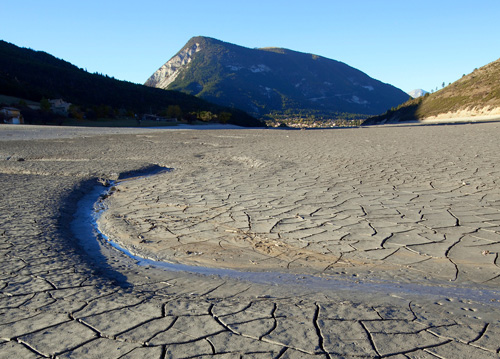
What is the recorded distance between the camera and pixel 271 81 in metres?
142

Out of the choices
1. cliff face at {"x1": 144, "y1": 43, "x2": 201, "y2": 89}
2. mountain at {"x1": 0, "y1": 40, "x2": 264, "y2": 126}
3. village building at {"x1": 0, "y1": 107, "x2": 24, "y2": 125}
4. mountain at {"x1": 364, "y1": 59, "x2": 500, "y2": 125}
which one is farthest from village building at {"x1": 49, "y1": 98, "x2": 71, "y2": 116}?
cliff face at {"x1": 144, "y1": 43, "x2": 201, "y2": 89}

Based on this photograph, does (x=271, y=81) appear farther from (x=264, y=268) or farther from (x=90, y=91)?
(x=264, y=268)

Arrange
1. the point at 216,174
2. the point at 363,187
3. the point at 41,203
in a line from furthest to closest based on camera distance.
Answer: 1. the point at 216,174
2. the point at 363,187
3. the point at 41,203

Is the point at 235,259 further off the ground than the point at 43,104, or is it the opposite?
the point at 43,104

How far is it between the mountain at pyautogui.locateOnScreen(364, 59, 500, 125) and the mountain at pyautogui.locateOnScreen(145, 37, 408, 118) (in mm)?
56046

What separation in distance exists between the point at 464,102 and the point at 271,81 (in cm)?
10583

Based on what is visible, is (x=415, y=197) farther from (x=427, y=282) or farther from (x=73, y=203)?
(x=73, y=203)

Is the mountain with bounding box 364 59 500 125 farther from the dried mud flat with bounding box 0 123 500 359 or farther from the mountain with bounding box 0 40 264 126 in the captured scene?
the dried mud flat with bounding box 0 123 500 359

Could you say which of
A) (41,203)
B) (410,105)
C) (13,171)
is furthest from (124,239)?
(410,105)

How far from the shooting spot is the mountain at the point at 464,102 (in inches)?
1400

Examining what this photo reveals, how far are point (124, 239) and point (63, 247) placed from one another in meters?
0.58

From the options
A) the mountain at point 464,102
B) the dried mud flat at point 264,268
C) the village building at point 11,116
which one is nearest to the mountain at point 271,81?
the mountain at point 464,102

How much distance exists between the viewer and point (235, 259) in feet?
11.3

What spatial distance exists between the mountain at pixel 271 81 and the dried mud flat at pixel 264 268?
97185mm
